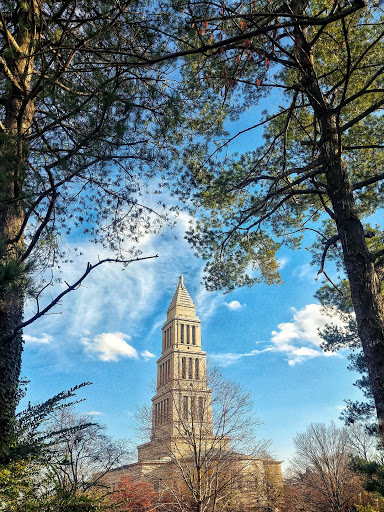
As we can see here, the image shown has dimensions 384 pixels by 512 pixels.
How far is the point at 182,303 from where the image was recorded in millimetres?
68000

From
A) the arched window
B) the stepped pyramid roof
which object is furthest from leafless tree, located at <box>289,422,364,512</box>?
the stepped pyramid roof

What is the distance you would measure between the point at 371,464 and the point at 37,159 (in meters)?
5.25

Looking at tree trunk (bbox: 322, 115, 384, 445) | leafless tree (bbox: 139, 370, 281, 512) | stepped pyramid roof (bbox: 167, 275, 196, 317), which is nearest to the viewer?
tree trunk (bbox: 322, 115, 384, 445)

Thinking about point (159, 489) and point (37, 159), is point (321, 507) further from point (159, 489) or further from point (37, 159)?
point (37, 159)

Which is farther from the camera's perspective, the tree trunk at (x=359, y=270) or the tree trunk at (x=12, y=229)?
the tree trunk at (x=359, y=270)

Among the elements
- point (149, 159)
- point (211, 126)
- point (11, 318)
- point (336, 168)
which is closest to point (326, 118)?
point (336, 168)

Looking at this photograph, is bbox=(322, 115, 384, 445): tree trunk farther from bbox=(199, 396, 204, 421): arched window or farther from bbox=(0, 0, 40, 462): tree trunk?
bbox=(199, 396, 204, 421): arched window

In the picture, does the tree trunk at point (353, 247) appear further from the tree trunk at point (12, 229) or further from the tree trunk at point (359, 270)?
the tree trunk at point (12, 229)

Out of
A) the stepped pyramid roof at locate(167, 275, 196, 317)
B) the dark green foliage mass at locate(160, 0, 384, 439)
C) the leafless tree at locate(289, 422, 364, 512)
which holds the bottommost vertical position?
the leafless tree at locate(289, 422, 364, 512)

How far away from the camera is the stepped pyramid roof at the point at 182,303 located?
67000mm

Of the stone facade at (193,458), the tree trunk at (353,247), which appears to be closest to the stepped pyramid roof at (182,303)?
the stone facade at (193,458)

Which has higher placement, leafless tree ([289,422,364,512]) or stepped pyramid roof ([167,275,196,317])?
stepped pyramid roof ([167,275,196,317])

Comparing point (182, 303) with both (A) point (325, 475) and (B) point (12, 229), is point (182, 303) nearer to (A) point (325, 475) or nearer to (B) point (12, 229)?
(A) point (325, 475)

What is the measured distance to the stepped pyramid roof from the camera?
6700cm
